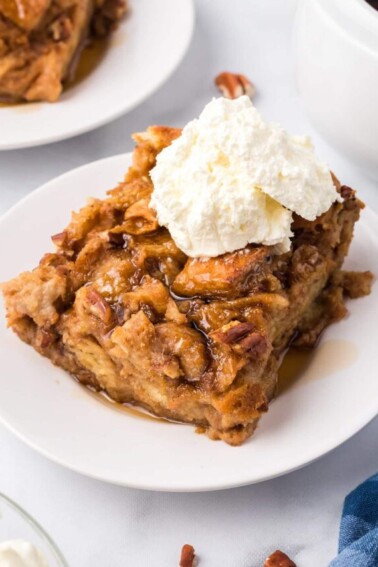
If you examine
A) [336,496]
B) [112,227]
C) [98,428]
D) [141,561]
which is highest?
[112,227]

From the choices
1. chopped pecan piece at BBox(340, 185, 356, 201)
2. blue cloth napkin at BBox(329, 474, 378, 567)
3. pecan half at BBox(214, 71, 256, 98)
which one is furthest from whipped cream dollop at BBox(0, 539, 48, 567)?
pecan half at BBox(214, 71, 256, 98)

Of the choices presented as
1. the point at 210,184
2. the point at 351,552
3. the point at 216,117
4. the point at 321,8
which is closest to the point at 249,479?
the point at 351,552

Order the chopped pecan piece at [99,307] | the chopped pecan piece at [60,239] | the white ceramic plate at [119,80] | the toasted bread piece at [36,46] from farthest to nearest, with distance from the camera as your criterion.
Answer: the toasted bread piece at [36,46], the white ceramic plate at [119,80], the chopped pecan piece at [60,239], the chopped pecan piece at [99,307]

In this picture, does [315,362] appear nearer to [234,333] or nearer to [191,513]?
[234,333]

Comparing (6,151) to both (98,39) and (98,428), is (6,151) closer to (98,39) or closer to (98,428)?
(98,39)

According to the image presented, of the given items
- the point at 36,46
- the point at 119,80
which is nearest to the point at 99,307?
the point at 119,80

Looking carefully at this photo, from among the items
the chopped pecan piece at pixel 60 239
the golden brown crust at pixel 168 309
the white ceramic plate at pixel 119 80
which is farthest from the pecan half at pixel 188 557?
the white ceramic plate at pixel 119 80

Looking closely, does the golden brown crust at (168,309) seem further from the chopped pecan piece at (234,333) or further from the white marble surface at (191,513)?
the white marble surface at (191,513)
